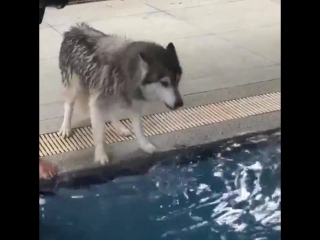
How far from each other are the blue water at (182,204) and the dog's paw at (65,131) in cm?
13

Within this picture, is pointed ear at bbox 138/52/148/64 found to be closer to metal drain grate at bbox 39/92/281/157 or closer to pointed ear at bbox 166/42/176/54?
pointed ear at bbox 166/42/176/54

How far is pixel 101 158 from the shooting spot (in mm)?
1134

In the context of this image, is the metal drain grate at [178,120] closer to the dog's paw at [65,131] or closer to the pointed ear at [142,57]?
the dog's paw at [65,131]

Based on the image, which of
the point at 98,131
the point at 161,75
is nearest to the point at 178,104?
the point at 161,75

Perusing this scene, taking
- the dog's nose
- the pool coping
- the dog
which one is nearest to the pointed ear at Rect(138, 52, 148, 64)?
the dog

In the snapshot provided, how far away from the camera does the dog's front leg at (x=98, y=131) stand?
3.56ft

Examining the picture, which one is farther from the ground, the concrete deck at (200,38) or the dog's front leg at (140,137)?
the concrete deck at (200,38)

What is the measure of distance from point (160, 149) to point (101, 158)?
0.49ft

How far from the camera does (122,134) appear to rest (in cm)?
115

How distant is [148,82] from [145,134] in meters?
0.19

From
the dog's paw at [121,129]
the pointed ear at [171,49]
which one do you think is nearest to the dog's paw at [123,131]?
the dog's paw at [121,129]

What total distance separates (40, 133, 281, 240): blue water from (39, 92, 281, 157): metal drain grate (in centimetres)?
10

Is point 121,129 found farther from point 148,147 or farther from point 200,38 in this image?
point 200,38
